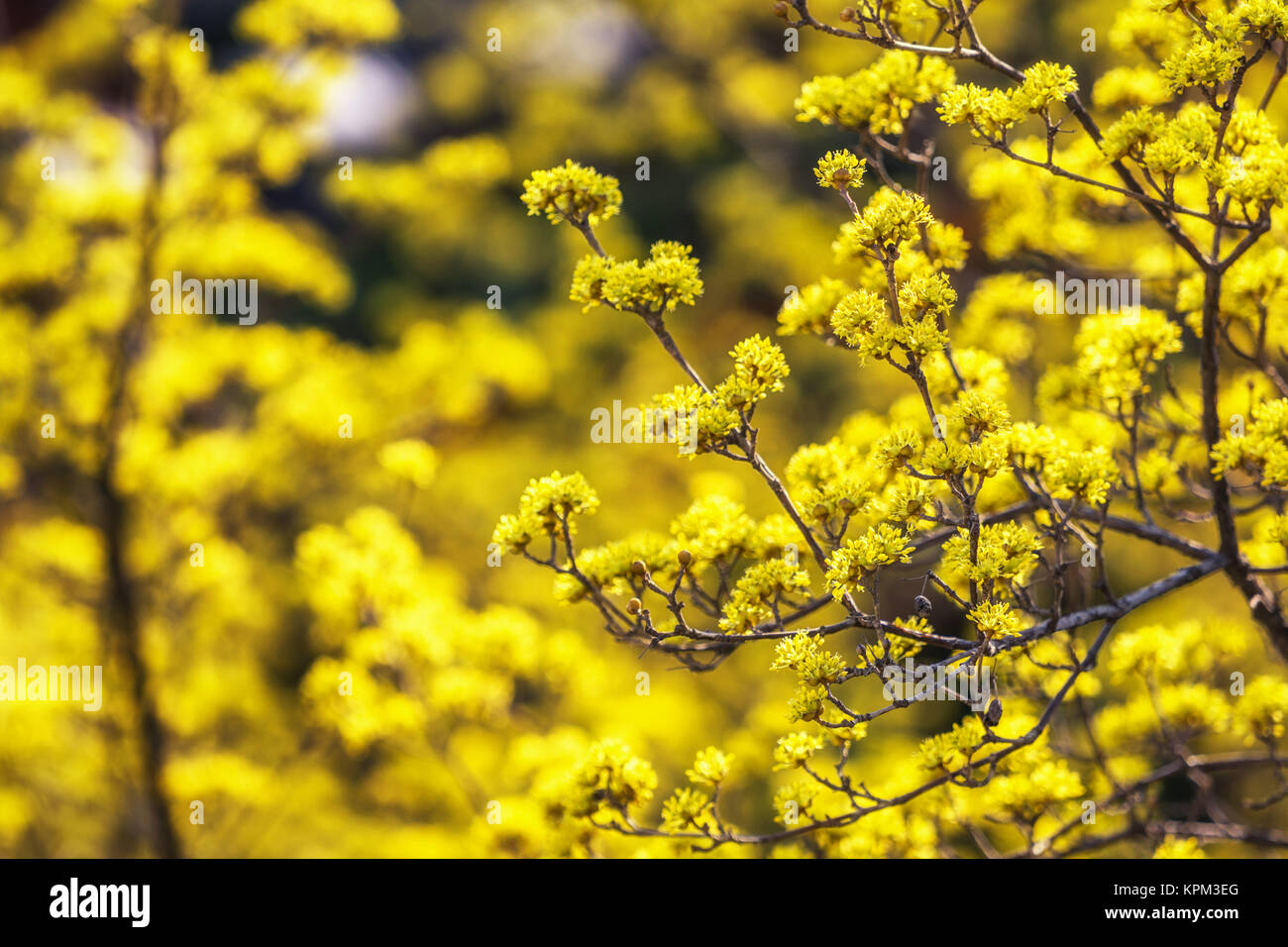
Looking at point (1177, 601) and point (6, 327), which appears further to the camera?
point (1177, 601)

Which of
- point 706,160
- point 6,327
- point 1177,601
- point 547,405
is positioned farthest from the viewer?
point 706,160

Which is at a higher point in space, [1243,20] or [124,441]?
[124,441]

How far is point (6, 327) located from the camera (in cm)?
538

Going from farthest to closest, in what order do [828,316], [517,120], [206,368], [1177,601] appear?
[517,120]
[1177,601]
[206,368]
[828,316]

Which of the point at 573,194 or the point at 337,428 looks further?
the point at 337,428

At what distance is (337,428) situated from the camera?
5.73 meters

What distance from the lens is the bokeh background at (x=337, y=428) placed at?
196 inches

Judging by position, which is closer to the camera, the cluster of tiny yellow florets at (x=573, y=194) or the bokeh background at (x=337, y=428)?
the cluster of tiny yellow florets at (x=573, y=194)

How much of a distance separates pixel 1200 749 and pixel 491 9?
434 inches

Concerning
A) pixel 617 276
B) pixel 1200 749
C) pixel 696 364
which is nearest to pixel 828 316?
pixel 617 276

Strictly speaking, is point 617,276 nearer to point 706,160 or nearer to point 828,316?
point 828,316

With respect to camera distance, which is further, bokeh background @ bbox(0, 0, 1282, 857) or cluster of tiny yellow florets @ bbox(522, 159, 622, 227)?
bokeh background @ bbox(0, 0, 1282, 857)

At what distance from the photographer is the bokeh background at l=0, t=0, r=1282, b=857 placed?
16.3 ft

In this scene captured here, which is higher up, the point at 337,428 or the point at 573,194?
the point at 337,428
